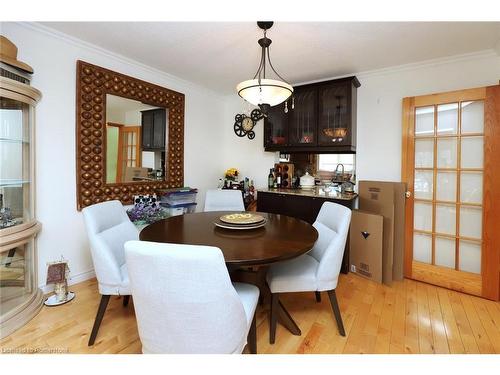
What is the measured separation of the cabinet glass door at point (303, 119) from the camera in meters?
3.17

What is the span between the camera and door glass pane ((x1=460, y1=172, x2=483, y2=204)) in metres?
2.45

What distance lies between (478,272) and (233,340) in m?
2.69

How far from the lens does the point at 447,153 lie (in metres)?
2.61

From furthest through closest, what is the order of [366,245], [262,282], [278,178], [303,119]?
[278,178] → [303,119] → [366,245] → [262,282]

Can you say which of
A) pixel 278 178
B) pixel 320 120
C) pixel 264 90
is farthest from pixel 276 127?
pixel 264 90

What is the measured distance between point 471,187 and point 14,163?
4001 millimetres

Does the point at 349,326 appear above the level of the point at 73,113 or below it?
below

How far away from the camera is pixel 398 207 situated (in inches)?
108

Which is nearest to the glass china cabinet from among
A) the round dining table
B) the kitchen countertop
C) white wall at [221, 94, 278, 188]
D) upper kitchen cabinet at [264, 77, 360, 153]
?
the round dining table

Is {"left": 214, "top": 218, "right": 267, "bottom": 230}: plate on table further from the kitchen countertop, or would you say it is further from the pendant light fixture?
the kitchen countertop

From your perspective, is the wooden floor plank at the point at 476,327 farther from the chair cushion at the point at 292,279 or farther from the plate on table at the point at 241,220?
the plate on table at the point at 241,220

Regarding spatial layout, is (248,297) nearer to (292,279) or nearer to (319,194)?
(292,279)
